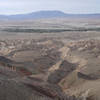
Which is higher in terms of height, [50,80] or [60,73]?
[60,73]

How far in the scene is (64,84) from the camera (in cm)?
1864

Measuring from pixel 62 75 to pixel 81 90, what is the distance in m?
4.97

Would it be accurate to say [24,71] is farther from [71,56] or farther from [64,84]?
[71,56]

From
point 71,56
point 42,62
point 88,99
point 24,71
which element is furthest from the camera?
point 71,56

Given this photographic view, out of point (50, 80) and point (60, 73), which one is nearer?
point (50, 80)

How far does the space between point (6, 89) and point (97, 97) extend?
20.9 feet

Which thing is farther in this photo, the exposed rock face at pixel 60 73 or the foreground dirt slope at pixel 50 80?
the exposed rock face at pixel 60 73

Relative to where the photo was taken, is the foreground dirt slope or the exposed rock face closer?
the foreground dirt slope

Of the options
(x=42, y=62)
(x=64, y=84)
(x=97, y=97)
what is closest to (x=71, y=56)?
(x=42, y=62)

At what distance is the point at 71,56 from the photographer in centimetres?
3100

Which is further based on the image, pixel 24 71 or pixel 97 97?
pixel 24 71

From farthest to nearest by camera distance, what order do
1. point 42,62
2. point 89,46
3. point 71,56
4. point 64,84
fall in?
point 89,46
point 71,56
point 42,62
point 64,84

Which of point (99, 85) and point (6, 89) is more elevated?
point (6, 89)

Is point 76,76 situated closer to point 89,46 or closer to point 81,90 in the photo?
point 81,90
